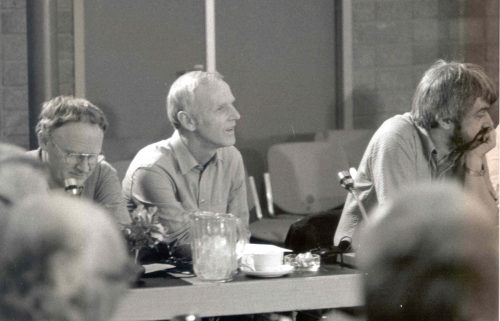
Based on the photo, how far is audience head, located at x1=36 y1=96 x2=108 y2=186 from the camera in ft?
4.87

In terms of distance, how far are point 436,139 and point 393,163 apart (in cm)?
11

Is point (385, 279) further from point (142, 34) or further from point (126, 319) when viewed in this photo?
point (142, 34)

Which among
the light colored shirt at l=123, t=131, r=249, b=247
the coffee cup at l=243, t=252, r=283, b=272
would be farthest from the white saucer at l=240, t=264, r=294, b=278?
the light colored shirt at l=123, t=131, r=249, b=247

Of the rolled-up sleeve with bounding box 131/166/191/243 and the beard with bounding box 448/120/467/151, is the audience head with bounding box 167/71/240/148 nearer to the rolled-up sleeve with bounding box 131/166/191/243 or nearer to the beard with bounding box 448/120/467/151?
the rolled-up sleeve with bounding box 131/166/191/243

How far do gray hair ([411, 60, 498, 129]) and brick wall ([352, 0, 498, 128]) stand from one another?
0.7 inches

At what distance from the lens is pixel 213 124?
182 centimetres

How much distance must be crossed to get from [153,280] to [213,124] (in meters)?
0.39

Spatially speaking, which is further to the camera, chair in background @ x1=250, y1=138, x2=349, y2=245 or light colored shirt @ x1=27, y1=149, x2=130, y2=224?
chair in background @ x1=250, y1=138, x2=349, y2=245

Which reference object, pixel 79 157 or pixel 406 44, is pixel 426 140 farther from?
pixel 79 157

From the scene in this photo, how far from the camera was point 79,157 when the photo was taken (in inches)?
61.3

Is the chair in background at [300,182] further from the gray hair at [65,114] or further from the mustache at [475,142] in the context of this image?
the gray hair at [65,114]

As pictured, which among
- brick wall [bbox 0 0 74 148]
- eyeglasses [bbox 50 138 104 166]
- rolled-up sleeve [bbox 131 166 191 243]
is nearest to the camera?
brick wall [bbox 0 0 74 148]

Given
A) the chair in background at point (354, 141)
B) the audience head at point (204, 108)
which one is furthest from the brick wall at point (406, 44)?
the audience head at point (204, 108)

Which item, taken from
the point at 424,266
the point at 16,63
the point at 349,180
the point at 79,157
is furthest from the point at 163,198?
the point at 424,266
